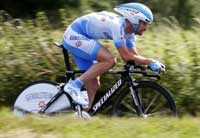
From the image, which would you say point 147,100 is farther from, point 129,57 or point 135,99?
point 129,57

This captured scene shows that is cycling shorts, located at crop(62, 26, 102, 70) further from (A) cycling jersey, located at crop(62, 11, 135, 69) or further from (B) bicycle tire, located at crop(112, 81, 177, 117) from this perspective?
(B) bicycle tire, located at crop(112, 81, 177, 117)

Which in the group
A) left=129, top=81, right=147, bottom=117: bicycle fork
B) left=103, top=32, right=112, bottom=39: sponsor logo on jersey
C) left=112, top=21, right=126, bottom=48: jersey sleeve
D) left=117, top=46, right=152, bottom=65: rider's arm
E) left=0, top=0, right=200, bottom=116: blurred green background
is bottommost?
left=0, top=0, right=200, bottom=116: blurred green background

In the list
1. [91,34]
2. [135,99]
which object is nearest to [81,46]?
[91,34]

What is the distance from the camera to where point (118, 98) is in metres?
8.01

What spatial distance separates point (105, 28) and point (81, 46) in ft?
1.30

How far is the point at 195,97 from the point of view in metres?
8.98

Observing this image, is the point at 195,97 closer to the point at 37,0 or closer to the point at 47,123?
the point at 47,123

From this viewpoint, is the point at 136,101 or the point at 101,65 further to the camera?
the point at 136,101

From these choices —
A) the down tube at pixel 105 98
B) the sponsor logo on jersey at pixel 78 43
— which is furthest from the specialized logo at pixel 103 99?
the sponsor logo on jersey at pixel 78 43

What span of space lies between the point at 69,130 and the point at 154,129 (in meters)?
0.92

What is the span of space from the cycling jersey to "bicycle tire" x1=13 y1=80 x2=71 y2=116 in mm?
607

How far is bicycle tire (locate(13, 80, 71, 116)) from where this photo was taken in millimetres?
8219

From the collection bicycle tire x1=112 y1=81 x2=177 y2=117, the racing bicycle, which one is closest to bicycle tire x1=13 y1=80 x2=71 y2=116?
the racing bicycle

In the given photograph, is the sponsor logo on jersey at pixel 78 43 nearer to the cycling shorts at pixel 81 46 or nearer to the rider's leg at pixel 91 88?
the cycling shorts at pixel 81 46
